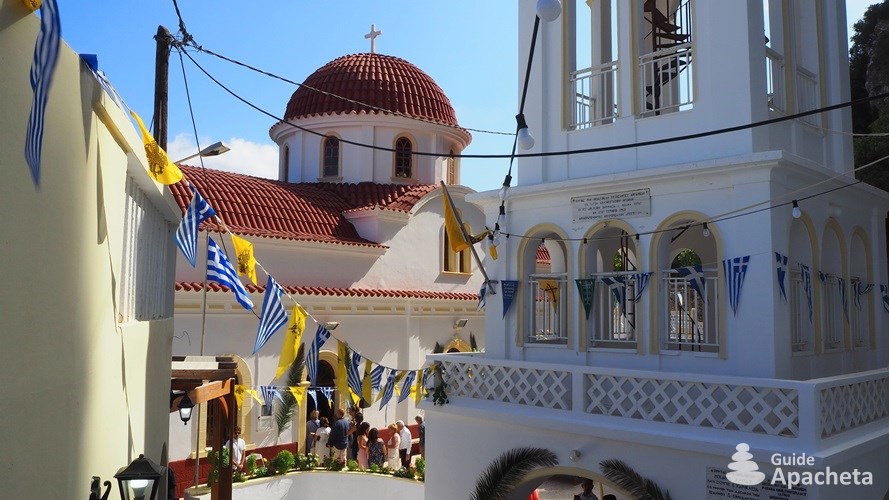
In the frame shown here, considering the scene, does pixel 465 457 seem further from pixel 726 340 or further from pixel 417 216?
pixel 417 216

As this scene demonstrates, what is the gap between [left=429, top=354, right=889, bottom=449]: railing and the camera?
7.51 m

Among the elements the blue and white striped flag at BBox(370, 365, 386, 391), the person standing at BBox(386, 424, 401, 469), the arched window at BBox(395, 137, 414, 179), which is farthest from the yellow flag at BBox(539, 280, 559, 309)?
the arched window at BBox(395, 137, 414, 179)

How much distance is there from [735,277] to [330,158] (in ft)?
49.0

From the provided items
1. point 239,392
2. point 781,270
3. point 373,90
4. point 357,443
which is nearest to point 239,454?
point 239,392

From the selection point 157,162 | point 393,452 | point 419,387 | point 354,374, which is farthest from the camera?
point 393,452

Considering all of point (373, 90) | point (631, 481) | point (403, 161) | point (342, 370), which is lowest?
point (631, 481)

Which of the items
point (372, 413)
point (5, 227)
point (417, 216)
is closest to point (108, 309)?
point (5, 227)

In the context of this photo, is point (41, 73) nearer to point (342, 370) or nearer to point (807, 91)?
point (342, 370)

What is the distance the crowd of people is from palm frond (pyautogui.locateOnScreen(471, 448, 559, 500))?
15.3 ft

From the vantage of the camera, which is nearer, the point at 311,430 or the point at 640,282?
the point at 640,282

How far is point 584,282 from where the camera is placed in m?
9.93

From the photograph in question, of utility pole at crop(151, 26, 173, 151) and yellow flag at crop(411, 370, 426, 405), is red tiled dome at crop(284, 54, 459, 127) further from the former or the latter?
utility pole at crop(151, 26, 173, 151)

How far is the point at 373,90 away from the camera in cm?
2148

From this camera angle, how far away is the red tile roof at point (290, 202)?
1633cm
